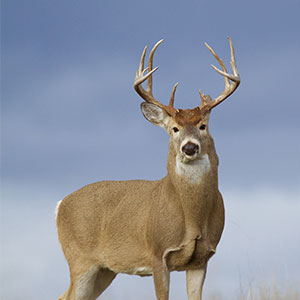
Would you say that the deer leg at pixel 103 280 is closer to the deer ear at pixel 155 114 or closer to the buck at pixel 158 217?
the buck at pixel 158 217

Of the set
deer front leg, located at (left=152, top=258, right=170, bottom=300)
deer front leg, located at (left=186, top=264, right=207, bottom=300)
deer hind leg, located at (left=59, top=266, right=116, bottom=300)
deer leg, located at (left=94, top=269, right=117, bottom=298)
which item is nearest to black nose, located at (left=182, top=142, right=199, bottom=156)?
deer front leg, located at (left=152, top=258, right=170, bottom=300)

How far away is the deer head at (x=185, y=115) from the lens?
827 centimetres

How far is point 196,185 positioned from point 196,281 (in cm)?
136

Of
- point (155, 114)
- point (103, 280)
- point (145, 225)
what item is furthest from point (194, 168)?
point (103, 280)

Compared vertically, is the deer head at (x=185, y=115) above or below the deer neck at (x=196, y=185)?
above

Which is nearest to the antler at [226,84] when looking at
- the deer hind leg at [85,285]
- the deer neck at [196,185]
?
the deer neck at [196,185]

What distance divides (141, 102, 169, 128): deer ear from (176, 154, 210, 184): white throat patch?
2.24ft

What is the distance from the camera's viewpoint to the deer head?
27.1ft

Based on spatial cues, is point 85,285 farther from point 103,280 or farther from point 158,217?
point 158,217

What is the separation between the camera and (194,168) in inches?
332

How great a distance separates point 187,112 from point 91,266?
2.76m

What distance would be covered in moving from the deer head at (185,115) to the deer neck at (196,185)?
0.40 ft

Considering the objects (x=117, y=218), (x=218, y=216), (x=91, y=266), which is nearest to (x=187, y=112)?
(x=218, y=216)

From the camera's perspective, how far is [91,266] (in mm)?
9805
